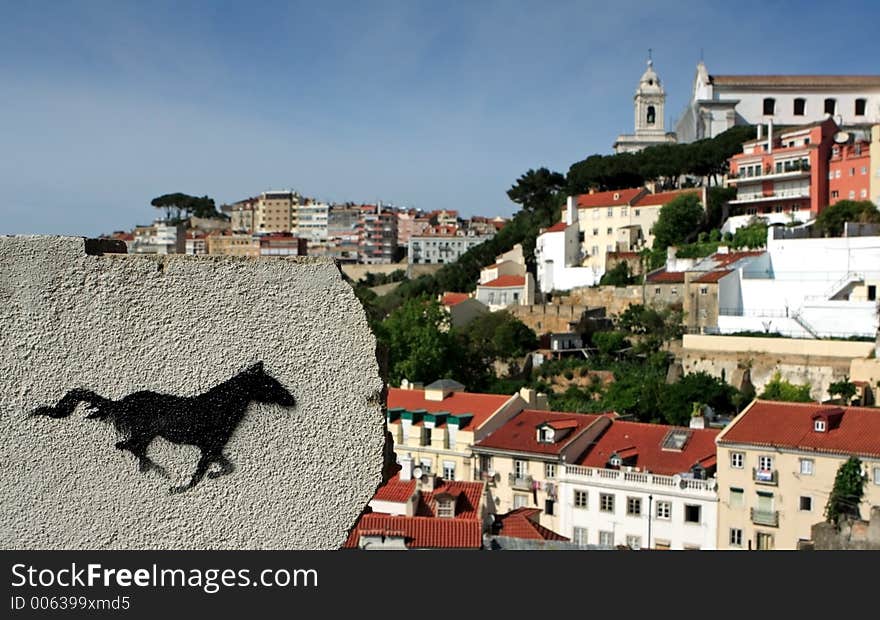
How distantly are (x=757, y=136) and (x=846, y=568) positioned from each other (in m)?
49.9

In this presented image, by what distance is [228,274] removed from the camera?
4.32 m

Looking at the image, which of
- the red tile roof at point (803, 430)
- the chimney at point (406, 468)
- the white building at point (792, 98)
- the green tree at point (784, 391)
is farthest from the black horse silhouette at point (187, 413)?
the white building at point (792, 98)

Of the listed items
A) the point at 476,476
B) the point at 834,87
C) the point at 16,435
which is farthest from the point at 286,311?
the point at 834,87

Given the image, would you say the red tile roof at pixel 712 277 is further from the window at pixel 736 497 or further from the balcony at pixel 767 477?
the window at pixel 736 497

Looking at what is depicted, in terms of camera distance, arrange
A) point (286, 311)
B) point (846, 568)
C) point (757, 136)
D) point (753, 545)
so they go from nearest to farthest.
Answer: point (286, 311) < point (846, 568) < point (753, 545) < point (757, 136)

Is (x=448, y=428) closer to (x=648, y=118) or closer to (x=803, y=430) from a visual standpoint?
(x=803, y=430)

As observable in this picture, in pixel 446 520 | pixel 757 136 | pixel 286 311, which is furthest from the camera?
pixel 757 136

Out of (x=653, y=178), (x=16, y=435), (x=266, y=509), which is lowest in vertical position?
(x=266, y=509)

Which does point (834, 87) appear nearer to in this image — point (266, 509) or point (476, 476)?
point (476, 476)

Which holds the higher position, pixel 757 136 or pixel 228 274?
pixel 757 136

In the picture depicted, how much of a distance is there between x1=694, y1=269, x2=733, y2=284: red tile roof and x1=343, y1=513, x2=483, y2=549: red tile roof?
2563cm

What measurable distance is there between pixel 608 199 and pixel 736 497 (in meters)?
31.6

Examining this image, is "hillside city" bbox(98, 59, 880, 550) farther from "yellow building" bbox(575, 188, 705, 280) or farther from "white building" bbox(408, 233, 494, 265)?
"white building" bbox(408, 233, 494, 265)

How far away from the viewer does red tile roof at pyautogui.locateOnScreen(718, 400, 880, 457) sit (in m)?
18.9
